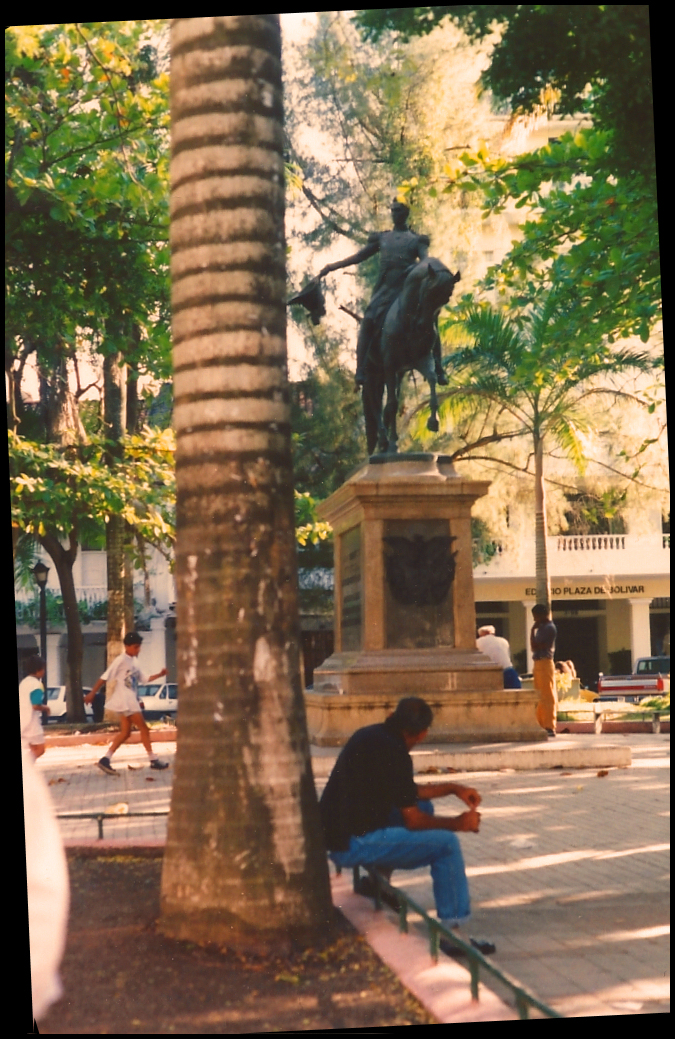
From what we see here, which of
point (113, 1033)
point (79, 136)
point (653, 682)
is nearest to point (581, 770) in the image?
point (653, 682)

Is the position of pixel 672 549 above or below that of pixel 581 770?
above

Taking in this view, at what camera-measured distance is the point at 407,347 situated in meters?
8.09

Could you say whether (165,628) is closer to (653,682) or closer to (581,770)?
(653,682)

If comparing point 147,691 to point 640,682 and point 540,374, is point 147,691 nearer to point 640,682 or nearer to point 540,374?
point 640,682

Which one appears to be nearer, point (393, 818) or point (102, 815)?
point (393, 818)

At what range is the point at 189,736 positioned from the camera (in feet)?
15.4

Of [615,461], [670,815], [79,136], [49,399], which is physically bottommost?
[670,815]

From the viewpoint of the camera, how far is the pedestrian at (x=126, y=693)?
5.34m

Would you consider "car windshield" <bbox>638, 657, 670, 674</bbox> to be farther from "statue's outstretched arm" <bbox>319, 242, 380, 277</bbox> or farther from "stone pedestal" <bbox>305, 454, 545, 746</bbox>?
"statue's outstretched arm" <bbox>319, 242, 380, 277</bbox>

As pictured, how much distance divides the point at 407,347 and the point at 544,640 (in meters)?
2.78

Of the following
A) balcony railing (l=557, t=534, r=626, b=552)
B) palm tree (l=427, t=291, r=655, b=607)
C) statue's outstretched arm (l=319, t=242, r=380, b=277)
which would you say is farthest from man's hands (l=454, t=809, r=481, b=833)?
statue's outstretched arm (l=319, t=242, r=380, b=277)

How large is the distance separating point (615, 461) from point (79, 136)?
12.0ft

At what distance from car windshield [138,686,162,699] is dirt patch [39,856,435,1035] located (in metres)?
1.00

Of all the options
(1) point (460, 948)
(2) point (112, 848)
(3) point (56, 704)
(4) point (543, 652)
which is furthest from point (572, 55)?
(2) point (112, 848)
